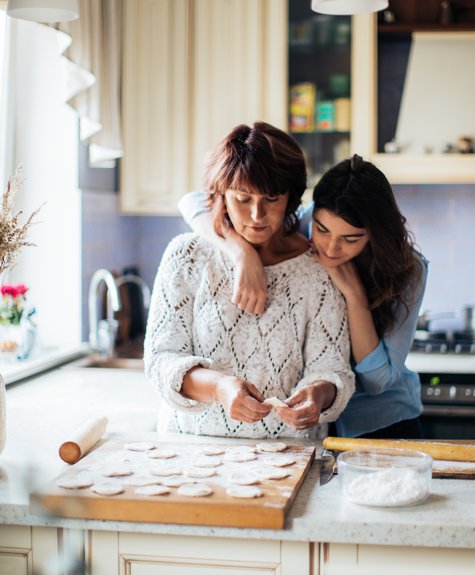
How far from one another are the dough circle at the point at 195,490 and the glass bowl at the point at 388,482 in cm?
22

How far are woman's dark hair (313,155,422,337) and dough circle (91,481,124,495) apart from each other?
0.73 metres

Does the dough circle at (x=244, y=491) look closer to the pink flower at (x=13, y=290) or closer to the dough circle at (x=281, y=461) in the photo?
the dough circle at (x=281, y=461)

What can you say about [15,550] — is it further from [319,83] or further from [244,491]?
[319,83]

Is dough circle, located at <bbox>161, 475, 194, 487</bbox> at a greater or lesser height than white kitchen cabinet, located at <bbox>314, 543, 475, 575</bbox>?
greater

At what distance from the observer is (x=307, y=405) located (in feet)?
5.39

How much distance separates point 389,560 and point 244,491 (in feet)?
0.82

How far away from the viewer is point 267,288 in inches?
72.9

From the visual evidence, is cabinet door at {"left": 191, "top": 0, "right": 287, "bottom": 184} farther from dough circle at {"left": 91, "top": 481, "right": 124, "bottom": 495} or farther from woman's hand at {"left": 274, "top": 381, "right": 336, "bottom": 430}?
dough circle at {"left": 91, "top": 481, "right": 124, "bottom": 495}

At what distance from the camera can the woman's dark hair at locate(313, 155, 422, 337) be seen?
1.83 meters

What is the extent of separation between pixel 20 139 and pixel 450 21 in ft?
5.33

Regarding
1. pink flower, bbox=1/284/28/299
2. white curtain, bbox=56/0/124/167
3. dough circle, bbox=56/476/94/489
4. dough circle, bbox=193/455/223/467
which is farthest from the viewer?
white curtain, bbox=56/0/124/167

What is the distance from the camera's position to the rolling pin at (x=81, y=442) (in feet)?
5.35

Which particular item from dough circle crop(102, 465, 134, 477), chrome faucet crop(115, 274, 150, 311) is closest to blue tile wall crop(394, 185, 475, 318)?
chrome faucet crop(115, 274, 150, 311)

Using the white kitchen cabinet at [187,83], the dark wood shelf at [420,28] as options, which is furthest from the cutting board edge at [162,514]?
the dark wood shelf at [420,28]
